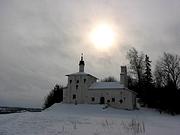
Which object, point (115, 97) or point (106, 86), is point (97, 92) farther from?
point (115, 97)

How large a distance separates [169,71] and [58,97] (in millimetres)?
29799

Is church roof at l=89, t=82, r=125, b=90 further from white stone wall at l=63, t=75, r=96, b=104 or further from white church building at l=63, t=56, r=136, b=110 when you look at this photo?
white stone wall at l=63, t=75, r=96, b=104

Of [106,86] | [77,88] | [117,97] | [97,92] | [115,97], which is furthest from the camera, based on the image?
[77,88]

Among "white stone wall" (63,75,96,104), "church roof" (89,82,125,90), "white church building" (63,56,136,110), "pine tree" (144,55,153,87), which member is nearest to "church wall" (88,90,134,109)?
"white church building" (63,56,136,110)

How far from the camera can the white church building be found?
183 feet

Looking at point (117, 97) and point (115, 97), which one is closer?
point (117, 97)

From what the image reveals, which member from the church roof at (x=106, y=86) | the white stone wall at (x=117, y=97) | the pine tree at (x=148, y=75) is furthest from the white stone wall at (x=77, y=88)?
the pine tree at (x=148, y=75)

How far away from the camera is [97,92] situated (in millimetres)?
57969

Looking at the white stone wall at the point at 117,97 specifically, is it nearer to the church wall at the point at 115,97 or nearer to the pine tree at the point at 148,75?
the church wall at the point at 115,97

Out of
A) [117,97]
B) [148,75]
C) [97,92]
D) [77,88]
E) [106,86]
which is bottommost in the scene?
[117,97]

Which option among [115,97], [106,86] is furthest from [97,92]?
[115,97]

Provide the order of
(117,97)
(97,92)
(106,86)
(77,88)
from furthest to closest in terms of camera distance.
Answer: (77,88), (106,86), (97,92), (117,97)

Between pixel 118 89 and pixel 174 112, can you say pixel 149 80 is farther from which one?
pixel 174 112

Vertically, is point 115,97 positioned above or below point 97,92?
below
